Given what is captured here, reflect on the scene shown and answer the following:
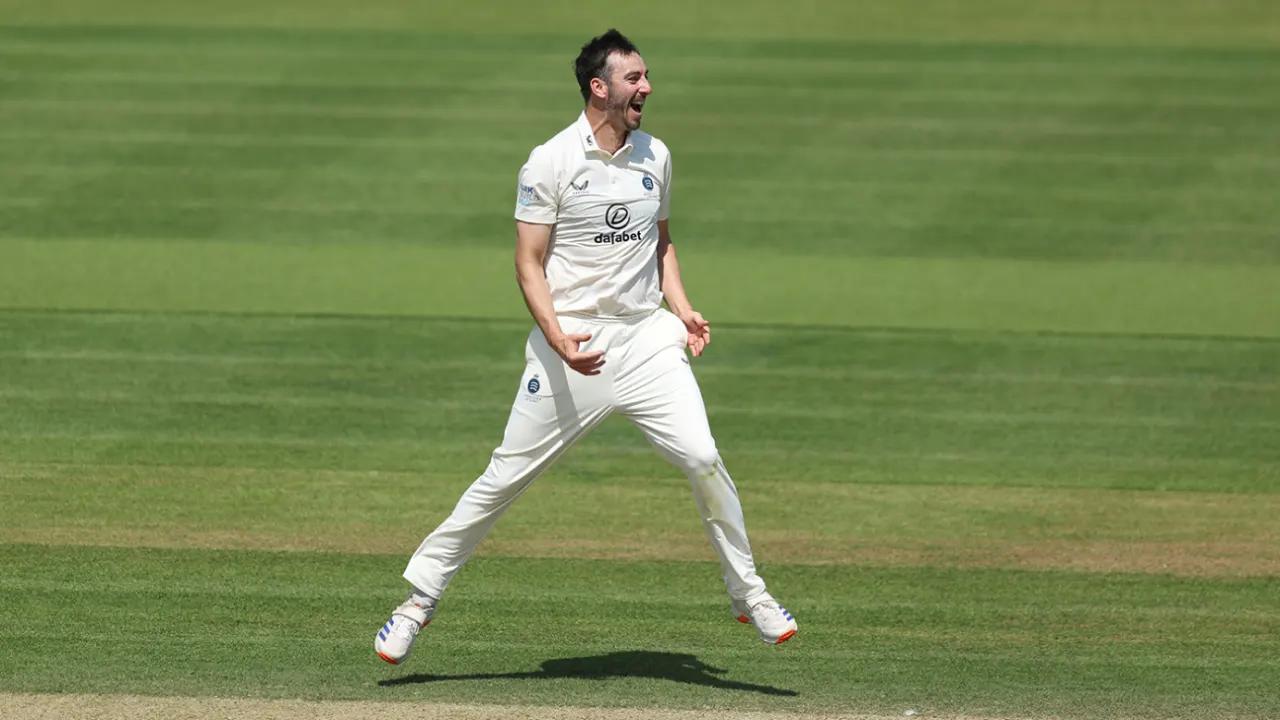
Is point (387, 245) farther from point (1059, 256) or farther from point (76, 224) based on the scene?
point (1059, 256)

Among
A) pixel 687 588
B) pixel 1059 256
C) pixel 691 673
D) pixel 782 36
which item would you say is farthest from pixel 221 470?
pixel 782 36

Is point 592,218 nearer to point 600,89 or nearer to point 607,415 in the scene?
point 600,89

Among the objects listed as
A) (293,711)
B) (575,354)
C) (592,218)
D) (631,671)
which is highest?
(592,218)

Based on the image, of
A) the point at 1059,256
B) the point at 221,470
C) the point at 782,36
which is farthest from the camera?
the point at 782,36

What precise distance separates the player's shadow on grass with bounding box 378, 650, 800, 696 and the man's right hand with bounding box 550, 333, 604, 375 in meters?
1.44

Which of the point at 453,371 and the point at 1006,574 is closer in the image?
the point at 1006,574

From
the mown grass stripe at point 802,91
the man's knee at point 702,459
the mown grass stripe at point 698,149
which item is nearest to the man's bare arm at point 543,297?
the man's knee at point 702,459

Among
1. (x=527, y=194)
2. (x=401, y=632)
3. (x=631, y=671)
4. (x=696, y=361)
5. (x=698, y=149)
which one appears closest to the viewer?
(x=527, y=194)

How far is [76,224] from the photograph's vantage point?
17672 mm

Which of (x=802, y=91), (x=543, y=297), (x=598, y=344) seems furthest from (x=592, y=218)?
(x=802, y=91)

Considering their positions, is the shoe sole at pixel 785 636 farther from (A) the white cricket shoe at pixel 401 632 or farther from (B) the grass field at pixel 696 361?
(A) the white cricket shoe at pixel 401 632

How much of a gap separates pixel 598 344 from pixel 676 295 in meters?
0.53

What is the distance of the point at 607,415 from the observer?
8.18m

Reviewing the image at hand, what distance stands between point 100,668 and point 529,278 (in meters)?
2.54
